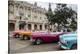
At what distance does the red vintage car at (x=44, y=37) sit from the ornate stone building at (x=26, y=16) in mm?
40

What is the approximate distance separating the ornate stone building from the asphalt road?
8cm

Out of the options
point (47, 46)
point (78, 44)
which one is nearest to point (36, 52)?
point (47, 46)

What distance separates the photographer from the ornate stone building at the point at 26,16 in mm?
898

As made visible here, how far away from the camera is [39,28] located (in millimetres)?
963

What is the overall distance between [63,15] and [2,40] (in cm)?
45

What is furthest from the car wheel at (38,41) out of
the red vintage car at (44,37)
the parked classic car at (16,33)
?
the parked classic car at (16,33)

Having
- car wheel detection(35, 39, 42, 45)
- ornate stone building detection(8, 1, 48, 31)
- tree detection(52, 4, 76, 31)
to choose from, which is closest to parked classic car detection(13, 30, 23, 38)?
ornate stone building detection(8, 1, 48, 31)

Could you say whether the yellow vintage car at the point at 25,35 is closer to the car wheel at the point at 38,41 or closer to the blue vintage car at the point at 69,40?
the car wheel at the point at 38,41

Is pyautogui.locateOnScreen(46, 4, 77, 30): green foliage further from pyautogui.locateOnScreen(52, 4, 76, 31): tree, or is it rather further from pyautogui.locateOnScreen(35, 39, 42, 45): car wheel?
pyautogui.locateOnScreen(35, 39, 42, 45): car wheel

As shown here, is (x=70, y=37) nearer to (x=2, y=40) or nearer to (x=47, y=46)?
(x=47, y=46)

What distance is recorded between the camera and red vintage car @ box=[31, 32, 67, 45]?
0.96 m

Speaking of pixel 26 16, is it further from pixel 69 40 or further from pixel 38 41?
pixel 69 40

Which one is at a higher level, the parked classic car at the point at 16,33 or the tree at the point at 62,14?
the tree at the point at 62,14

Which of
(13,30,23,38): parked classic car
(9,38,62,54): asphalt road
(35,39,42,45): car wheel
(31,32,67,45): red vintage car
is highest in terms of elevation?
(13,30,23,38): parked classic car
